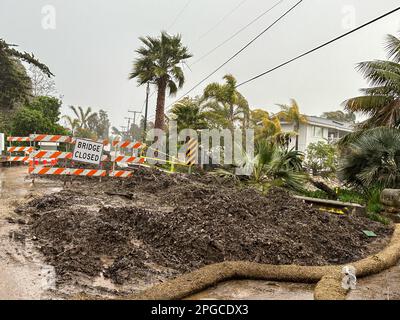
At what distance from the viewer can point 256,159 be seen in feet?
41.0

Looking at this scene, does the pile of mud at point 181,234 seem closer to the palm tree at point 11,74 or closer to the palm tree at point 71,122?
the palm tree at point 11,74

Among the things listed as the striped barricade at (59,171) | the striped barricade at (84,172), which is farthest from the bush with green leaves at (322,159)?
the striped barricade at (59,171)

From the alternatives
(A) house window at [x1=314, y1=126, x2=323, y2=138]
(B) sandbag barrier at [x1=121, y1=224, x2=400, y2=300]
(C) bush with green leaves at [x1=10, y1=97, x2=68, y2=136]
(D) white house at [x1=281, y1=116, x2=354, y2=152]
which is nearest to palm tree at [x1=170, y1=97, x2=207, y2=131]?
(C) bush with green leaves at [x1=10, y1=97, x2=68, y2=136]

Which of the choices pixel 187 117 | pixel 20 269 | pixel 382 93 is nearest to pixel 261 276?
pixel 20 269

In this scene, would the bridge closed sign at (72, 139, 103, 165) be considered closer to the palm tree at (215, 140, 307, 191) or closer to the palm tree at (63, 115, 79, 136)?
the palm tree at (215, 140, 307, 191)

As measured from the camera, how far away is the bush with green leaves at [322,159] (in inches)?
1107

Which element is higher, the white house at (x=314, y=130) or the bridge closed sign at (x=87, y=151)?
the white house at (x=314, y=130)

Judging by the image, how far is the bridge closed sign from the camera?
10.5 metres

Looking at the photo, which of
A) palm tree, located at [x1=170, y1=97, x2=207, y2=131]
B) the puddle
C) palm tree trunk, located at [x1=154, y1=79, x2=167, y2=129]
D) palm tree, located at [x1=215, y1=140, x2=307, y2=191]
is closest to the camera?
the puddle

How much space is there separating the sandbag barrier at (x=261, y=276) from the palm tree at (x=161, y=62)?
66.9 ft

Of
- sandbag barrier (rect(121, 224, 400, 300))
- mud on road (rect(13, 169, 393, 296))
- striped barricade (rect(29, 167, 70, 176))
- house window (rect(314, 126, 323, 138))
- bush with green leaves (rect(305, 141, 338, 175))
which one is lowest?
sandbag barrier (rect(121, 224, 400, 300))

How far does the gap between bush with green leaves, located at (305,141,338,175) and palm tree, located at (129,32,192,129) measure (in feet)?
38.0

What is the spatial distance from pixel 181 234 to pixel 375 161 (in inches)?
326
